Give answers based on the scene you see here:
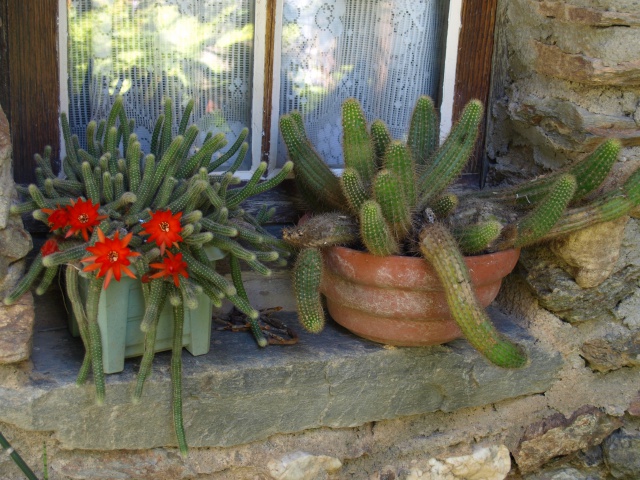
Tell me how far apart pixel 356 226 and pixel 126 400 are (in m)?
0.74

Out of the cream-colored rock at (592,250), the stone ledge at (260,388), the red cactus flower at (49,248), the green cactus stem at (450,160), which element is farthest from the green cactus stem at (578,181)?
the red cactus flower at (49,248)

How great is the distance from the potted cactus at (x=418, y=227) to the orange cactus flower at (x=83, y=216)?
494mm

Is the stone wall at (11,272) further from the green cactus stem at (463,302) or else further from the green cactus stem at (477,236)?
the green cactus stem at (477,236)

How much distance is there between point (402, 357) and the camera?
2.15 meters

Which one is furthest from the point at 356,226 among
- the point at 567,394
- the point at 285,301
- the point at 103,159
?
the point at 567,394

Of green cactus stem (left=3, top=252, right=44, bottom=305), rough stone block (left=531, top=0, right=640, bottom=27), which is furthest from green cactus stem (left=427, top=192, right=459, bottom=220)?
green cactus stem (left=3, top=252, right=44, bottom=305)

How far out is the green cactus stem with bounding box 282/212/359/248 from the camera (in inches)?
77.4

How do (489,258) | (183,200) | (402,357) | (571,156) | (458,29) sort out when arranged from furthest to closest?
(458,29), (571,156), (402,357), (489,258), (183,200)

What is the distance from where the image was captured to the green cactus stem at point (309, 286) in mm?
1907

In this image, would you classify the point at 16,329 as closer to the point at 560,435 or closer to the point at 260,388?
the point at 260,388

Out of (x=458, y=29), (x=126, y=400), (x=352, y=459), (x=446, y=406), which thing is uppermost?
(x=458, y=29)

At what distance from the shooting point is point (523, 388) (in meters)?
2.34

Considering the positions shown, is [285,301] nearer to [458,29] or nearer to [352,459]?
[352,459]

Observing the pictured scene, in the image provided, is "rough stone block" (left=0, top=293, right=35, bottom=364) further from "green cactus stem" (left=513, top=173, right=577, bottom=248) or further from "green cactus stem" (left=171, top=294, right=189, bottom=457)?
"green cactus stem" (left=513, top=173, right=577, bottom=248)
